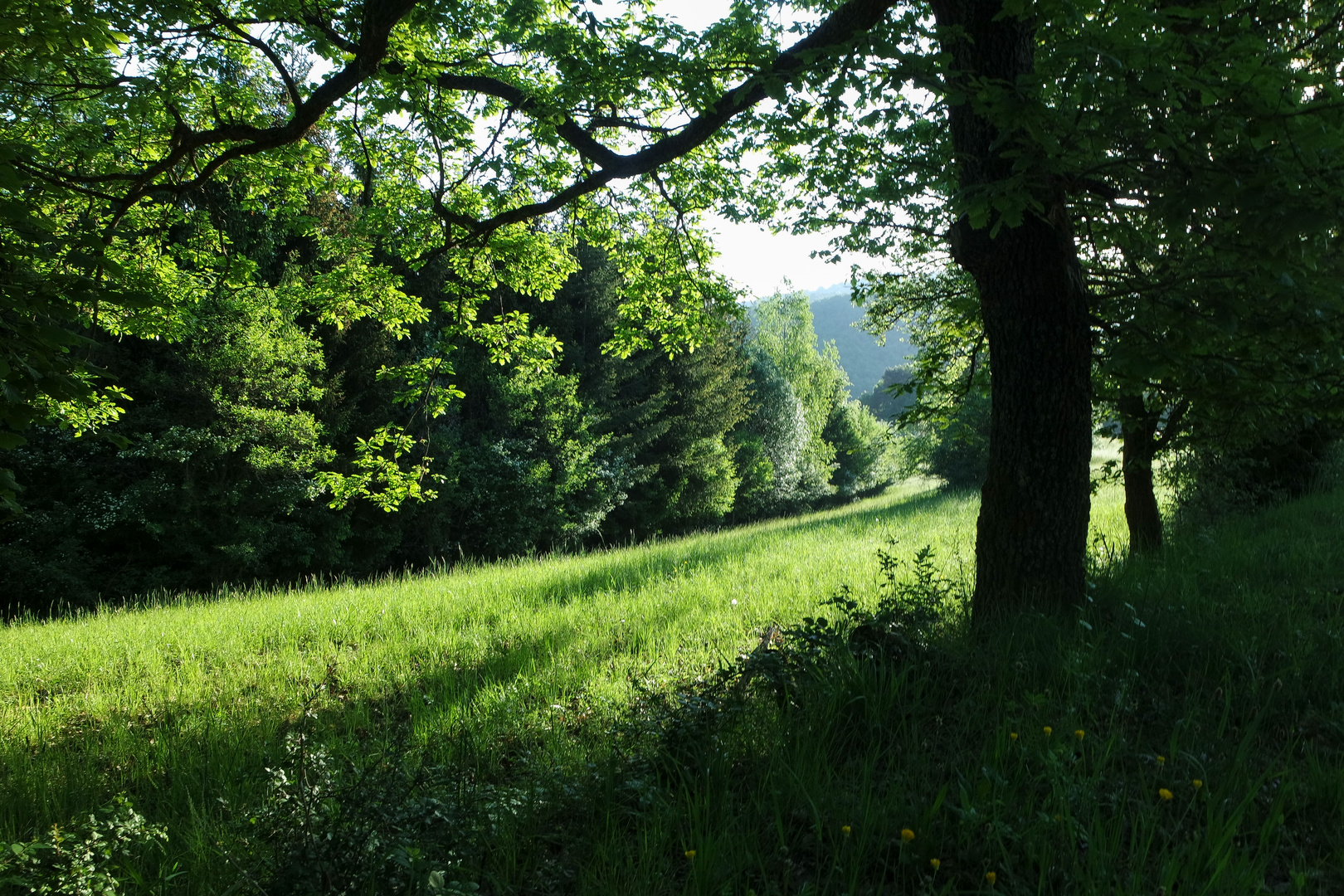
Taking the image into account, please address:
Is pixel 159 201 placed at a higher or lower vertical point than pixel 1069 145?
higher

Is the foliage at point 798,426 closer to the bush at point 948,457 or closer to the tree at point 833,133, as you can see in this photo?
the bush at point 948,457

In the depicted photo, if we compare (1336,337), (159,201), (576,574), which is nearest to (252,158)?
(159,201)

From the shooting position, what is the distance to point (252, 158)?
7535 mm

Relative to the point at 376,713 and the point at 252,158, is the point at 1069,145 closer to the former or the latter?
the point at 376,713

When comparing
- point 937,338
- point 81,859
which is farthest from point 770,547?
point 81,859

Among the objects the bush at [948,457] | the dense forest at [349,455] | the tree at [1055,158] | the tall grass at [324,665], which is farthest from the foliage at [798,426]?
the tree at [1055,158]

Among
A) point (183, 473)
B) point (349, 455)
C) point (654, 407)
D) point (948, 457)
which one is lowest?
point (948, 457)

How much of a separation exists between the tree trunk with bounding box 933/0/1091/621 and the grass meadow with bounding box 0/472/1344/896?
1.63 ft

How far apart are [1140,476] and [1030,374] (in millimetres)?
Result: 4088

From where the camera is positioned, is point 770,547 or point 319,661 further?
point 770,547

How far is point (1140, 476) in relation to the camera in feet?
24.2

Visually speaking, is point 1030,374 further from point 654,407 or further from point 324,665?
point 654,407

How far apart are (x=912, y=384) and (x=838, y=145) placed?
2.30 m

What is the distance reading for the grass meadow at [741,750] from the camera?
7.84 ft
